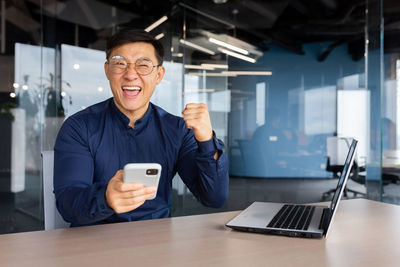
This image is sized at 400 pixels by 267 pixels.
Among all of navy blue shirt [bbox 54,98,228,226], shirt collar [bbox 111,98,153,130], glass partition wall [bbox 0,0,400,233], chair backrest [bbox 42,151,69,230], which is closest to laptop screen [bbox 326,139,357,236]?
navy blue shirt [bbox 54,98,228,226]

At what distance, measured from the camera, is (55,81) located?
4008 millimetres

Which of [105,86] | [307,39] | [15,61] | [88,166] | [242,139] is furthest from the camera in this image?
[307,39]

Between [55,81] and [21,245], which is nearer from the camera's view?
[21,245]

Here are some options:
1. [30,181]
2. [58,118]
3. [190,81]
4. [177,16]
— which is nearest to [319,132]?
[190,81]

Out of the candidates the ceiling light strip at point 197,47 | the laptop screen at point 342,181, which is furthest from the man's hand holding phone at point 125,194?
the ceiling light strip at point 197,47

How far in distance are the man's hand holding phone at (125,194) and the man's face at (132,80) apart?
635 millimetres

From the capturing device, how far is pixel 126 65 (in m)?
1.54

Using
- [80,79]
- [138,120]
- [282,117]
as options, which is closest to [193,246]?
[138,120]

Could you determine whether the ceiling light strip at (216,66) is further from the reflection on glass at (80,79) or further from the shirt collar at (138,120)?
the shirt collar at (138,120)

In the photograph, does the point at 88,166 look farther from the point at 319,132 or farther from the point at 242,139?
the point at 319,132

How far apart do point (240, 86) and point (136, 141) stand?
3502 millimetres

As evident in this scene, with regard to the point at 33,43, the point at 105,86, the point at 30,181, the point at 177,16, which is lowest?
the point at 30,181

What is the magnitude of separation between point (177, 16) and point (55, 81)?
169cm

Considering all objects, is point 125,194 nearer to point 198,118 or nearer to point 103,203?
point 103,203
